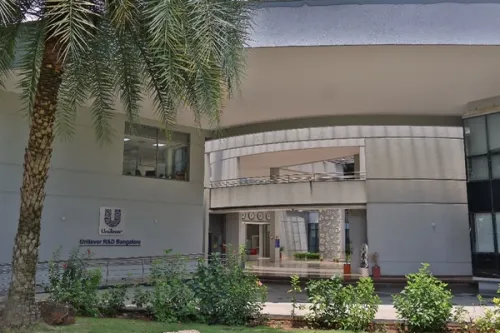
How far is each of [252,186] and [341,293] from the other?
869 inches

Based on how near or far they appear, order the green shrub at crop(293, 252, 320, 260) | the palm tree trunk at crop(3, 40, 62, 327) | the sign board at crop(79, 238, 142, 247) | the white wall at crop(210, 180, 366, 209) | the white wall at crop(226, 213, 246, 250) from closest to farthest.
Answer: the palm tree trunk at crop(3, 40, 62, 327)
the sign board at crop(79, 238, 142, 247)
the white wall at crop(210, 180, 366, 209)
the white wall at crop(226, 213, 246, 250)
the green shrub at crop(293, 252, 320, 260)

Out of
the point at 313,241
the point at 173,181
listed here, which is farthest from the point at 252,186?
the point at 313,241

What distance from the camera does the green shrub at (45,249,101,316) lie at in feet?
32.9

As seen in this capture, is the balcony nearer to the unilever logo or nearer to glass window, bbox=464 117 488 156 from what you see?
glass window, bbox=464 117 488 156

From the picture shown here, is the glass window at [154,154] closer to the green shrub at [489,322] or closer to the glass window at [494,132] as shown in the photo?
the glass window at [494,132]

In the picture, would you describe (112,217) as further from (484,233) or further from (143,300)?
(484,233)

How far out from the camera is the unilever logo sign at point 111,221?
17.9 metres

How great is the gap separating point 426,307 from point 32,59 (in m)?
8.40

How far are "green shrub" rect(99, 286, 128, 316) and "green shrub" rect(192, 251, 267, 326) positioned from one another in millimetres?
1792

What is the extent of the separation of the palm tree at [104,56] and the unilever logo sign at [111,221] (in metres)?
8.81

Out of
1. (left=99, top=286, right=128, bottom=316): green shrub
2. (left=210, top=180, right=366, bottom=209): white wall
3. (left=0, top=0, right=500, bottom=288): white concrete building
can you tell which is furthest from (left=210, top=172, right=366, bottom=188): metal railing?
(left=99, top=286, right=128, bottom=316): green shrub

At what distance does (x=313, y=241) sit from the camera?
189 feet

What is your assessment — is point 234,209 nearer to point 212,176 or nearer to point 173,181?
point 212,176

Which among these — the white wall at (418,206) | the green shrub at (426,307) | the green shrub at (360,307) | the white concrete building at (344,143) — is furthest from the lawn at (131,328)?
the white wall at (418,206)
